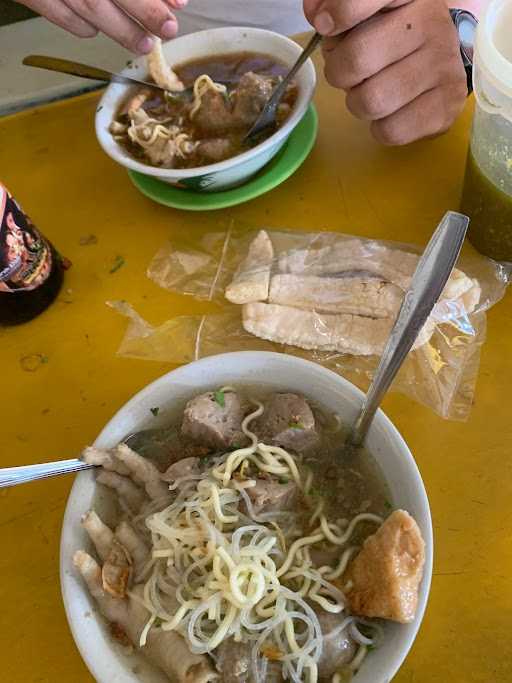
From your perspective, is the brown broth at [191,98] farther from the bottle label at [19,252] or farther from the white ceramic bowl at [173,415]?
the white ceramic bowl at [173,415]

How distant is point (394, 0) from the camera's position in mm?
1096

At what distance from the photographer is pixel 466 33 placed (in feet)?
4.00

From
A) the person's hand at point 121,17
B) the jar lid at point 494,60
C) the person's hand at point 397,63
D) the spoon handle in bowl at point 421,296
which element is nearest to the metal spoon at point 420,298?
the spoon handle in bowl at point 421,296

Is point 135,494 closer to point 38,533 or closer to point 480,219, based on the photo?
point 38,533

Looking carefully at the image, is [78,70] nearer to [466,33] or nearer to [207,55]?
[207,55]

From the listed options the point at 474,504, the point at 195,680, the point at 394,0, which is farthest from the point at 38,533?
the point at 394,0

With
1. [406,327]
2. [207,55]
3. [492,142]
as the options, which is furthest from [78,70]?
[406,327]

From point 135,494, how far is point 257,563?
0.68 ft

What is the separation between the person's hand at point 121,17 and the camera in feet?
3.83

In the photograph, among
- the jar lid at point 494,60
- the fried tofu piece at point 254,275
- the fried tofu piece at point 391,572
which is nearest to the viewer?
the fried tofu piece at point 391,572

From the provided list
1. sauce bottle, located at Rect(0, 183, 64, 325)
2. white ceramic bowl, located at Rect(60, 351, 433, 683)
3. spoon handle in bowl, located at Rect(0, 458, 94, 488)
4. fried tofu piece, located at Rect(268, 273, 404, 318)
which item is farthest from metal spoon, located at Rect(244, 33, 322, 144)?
spoon handle in bowl, located at Rect(0, 458, 94, 488)

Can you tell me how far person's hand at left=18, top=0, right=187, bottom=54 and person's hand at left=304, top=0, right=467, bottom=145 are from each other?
28 cm

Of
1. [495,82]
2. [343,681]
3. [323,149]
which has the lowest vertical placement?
[343,681]

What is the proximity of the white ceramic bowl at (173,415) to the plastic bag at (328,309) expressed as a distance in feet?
0.72
